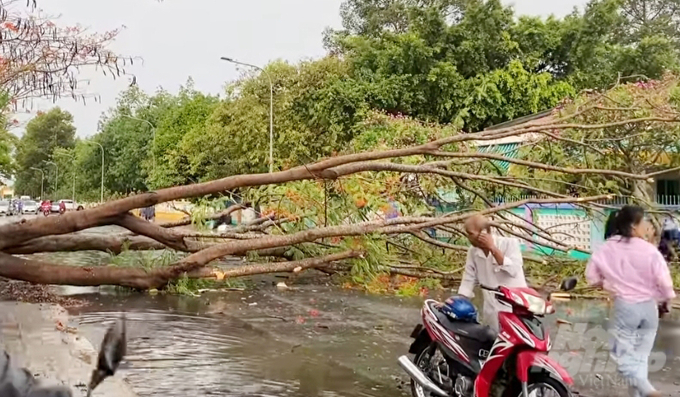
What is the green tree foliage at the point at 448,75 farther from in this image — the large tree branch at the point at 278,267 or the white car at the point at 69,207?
the large tree branch at the point at 278,267

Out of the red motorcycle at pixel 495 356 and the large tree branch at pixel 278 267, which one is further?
the large tree branch at pixel 278 267

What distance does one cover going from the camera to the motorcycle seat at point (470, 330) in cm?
518

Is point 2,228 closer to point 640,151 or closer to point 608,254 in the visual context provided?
point 608,254

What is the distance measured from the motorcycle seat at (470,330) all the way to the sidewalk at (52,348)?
8.08ft

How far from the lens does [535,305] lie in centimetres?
468

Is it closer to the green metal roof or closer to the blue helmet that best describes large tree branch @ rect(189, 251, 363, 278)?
the green metal roof

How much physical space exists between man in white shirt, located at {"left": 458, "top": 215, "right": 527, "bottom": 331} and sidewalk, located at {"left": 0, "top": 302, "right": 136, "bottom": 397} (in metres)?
2.75

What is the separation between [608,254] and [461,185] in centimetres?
425

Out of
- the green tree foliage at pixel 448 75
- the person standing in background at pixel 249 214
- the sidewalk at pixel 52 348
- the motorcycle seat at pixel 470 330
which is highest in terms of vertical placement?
the green tree foliage at pixel 448 75

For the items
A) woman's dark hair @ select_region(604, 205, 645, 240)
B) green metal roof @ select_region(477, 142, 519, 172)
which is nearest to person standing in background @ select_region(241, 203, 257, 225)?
green metal roof @ select_region(477, 142, 519, 172)

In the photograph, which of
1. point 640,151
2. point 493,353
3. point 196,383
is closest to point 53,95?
point 196,383

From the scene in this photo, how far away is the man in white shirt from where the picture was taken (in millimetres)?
5117

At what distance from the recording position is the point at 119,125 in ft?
200

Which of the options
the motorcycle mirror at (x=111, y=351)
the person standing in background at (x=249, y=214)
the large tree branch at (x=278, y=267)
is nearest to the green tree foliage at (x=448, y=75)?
the person standing in background at (x=249, y=214)
